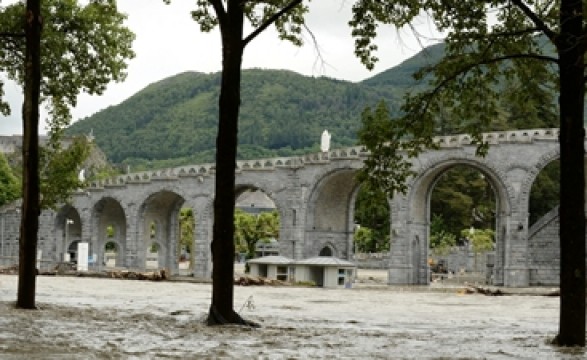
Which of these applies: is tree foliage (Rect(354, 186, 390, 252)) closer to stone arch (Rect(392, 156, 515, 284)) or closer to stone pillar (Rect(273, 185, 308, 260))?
stone pillar (Rect(273, 185, 308, 260))

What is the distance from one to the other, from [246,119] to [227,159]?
148914mm

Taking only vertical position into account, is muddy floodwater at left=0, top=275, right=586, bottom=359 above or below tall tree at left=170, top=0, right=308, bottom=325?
below

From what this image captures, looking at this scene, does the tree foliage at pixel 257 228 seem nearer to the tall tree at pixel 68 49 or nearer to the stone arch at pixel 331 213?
the stone arch at pixel 331 213

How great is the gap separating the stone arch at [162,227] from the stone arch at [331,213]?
1339 centimetres

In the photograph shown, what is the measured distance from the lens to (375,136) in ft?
47.2

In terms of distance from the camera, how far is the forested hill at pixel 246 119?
510 feet

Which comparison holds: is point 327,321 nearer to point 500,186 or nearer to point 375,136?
point 375,136

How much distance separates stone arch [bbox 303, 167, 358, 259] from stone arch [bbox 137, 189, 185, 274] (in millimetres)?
13388

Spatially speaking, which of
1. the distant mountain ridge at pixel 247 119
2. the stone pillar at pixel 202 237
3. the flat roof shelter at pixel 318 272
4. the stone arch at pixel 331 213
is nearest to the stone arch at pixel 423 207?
the stone arch at pixel 331 213

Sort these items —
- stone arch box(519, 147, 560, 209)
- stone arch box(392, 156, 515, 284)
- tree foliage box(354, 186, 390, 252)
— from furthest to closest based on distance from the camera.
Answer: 1. tree foliage box(354, 186, 390, 252)
2. stone arch box(392, 156, 515, 284)
3. stone arch box(519, 147, 560, 209)

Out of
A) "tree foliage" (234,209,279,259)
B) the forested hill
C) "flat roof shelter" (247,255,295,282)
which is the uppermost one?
the forested hill

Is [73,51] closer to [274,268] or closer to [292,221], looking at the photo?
[274,268]

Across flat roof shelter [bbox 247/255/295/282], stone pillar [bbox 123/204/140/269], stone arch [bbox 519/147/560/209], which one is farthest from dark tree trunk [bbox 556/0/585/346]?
stone pillar [bbox 123/204/140/269]

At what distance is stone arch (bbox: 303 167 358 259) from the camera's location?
52875 millimetres
